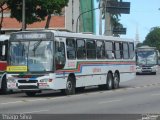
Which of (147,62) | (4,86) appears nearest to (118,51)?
(4,86)

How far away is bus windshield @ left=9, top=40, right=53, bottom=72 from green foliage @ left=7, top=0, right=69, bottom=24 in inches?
977

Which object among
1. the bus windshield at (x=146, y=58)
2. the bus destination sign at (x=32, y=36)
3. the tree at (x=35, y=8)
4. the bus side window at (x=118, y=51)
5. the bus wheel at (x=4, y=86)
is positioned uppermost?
the tree at (x=35, y=8)

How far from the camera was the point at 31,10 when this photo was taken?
49719mm

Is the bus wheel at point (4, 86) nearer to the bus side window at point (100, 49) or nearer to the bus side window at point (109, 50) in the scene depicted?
the bus side window at point (100, 49)

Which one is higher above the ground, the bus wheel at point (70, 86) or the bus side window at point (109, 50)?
the bus side window at point (109, 50)

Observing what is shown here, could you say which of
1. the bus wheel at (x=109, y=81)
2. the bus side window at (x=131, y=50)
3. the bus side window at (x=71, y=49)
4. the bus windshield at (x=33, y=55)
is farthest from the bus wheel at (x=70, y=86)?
the bus side window at (x=131, y=50)

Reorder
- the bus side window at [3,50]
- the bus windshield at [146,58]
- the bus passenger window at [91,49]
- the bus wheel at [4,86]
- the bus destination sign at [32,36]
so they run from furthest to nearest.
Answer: the bus windshield at [146,58]
the bus passenger window at [91,49]
the bus wheel at [4,86]
the bus side window at [3,50]
the bus destination sign at [32,36]

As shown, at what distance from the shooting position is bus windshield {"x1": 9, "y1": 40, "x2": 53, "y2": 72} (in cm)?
2411

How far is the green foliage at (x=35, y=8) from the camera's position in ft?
163

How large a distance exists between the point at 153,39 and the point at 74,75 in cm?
17351

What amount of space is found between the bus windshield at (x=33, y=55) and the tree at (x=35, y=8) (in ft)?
81.4

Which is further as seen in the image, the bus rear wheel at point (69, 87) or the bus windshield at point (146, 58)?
the bus windshield at point (146, 58)

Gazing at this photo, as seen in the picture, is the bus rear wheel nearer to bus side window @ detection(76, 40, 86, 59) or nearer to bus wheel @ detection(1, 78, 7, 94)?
bus side window @ detection(76, 40, 86, 59)

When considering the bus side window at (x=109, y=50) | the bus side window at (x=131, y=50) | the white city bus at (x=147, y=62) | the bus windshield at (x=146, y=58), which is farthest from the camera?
the bus windshield at (x=146, y=58)
